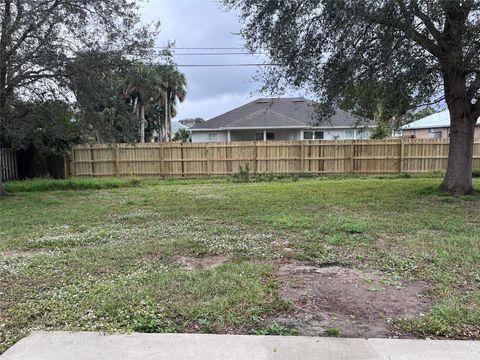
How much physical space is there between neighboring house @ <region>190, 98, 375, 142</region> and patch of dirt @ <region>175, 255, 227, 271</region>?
18.0 m

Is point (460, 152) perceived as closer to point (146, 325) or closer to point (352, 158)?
point (352, 158)

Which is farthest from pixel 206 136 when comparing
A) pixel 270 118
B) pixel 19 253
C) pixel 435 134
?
pixel 19 253

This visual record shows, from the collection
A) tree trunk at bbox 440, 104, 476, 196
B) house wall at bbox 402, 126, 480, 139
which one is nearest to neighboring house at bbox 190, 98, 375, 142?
house wall at bbox 402, 126, 480, 139

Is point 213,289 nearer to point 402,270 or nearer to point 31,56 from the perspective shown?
point 402,270

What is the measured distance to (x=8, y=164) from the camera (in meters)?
15.7

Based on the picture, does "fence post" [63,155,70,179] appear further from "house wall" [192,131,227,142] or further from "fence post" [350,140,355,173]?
"fence post" [350,140,355,173]

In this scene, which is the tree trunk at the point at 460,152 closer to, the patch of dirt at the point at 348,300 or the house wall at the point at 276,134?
the patch of dirt at the point at 348,300

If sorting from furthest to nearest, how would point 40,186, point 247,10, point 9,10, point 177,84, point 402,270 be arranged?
point 177,84 < point 40,186 < point 9,10 < point 247,10 < point 402,270

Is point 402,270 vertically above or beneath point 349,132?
beneath

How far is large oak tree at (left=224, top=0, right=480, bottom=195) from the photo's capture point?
675cm

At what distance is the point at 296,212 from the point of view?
7766mm

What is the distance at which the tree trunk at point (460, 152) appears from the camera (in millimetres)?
9633

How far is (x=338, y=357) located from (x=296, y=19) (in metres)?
7.31

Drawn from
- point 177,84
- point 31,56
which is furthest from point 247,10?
point 177,84
